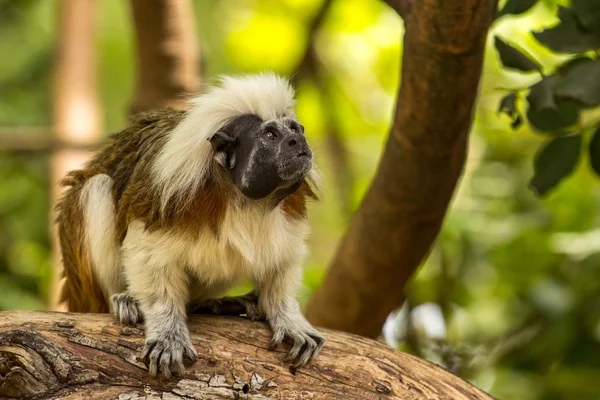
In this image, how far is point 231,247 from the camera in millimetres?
2668

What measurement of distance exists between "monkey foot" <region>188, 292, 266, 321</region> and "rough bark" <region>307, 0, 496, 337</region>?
0.89m

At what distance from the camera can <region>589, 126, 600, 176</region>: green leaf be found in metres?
2.97

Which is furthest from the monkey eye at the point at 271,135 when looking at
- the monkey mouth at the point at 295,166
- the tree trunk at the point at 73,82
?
the tree trunk at the point at 73,82

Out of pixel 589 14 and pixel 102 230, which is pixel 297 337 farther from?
pixel 589 14

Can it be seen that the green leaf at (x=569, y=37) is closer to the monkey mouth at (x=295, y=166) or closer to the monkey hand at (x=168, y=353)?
the monkey mouth at (x=295, y=166)

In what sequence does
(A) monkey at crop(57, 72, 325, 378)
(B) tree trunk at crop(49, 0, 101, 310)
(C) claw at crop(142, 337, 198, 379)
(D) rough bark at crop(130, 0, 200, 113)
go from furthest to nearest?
(B) tree trunk at crop(49, 0, 101, 310) → (D) rough bark at crop(130, 0, 200, 113) → (A) monkey at crop(57, 72, 325, 378) → (C) claw at crop(142, 337, 198, 379)

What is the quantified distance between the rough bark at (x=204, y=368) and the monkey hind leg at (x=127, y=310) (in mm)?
46

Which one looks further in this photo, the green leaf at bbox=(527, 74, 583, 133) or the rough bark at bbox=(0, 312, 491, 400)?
the green leaf at bbox=(527, 74, 583, 133)

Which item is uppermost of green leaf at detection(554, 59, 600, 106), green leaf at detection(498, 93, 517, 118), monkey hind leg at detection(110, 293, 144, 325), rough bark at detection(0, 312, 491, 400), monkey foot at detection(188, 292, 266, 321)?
green leaf at detection(554, 59, 600, 106)

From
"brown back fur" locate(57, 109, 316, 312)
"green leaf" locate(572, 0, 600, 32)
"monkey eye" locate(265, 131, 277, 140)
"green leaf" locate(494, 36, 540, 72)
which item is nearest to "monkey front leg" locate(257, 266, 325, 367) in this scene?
"brown back fur" locate(57, 109, 316, 312)

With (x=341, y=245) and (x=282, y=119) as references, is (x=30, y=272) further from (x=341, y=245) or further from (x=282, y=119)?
(x=282, y=119)

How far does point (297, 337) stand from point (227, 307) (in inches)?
13.9

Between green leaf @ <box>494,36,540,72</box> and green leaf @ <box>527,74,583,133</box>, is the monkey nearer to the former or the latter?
green leaf @ <box>494,36,540,72</box>

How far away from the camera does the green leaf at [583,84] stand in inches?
98.6
